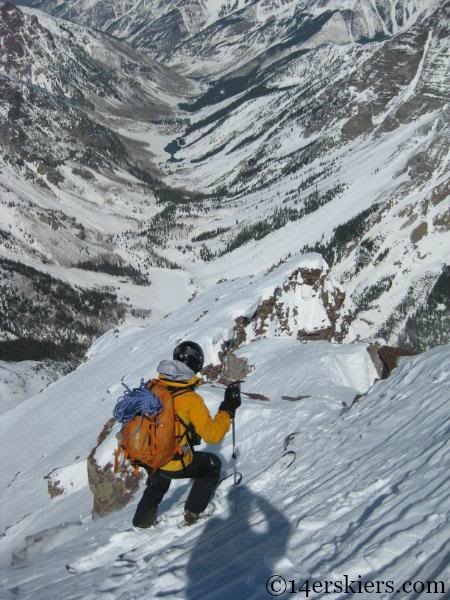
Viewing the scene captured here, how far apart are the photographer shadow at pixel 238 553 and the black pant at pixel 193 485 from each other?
2.07 feet

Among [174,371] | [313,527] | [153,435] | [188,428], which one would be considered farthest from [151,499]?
[313,527]

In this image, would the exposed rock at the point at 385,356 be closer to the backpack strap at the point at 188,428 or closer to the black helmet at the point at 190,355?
the black helmet at the point at 190,355

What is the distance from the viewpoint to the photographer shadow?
8594 millimetres

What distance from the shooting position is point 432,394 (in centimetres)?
1365

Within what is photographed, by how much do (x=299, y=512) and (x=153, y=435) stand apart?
→ 3064 mm

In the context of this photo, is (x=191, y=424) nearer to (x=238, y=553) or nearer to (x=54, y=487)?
(x=238, y=553)

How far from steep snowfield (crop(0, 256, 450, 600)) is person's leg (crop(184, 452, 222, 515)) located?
0.51 m

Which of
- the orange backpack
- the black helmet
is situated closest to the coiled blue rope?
the orange backpack

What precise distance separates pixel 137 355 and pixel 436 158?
152168 mm

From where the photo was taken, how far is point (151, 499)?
1136 cm

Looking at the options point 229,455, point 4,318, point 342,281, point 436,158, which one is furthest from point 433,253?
point 229,455

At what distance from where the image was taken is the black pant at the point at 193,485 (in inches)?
414

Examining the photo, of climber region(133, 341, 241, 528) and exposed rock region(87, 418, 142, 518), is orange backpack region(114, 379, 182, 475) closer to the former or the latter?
climber region(133, 341, 241, 528)

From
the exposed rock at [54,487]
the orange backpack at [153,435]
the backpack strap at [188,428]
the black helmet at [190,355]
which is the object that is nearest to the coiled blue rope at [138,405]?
the orange backpack at [153,435]
